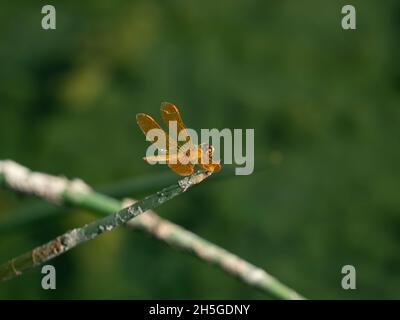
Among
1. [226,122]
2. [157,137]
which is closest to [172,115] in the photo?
[157,137]

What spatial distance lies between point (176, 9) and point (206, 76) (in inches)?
5.3

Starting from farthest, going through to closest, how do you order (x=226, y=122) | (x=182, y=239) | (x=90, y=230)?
(x=226, y=122) < (x=182, y=239) < (x=90, y=230)

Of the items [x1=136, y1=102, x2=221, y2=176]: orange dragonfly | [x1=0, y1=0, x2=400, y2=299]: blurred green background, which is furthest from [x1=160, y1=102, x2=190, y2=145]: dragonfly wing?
[x1=0, y1=0, x2=400, y2=299]: blurred green background

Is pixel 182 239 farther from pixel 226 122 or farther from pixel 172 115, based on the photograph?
pixel 226 122

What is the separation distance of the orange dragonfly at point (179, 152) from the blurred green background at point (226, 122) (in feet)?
2.87

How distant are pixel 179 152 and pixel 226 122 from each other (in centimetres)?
104

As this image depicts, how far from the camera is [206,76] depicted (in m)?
1.37

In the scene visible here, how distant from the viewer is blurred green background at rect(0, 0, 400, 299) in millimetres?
1255

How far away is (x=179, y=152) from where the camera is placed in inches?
12.2

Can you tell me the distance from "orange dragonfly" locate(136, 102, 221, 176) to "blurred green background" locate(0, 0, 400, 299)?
876mm

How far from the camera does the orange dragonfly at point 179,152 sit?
0.98 feet

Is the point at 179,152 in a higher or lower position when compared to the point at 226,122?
lower
